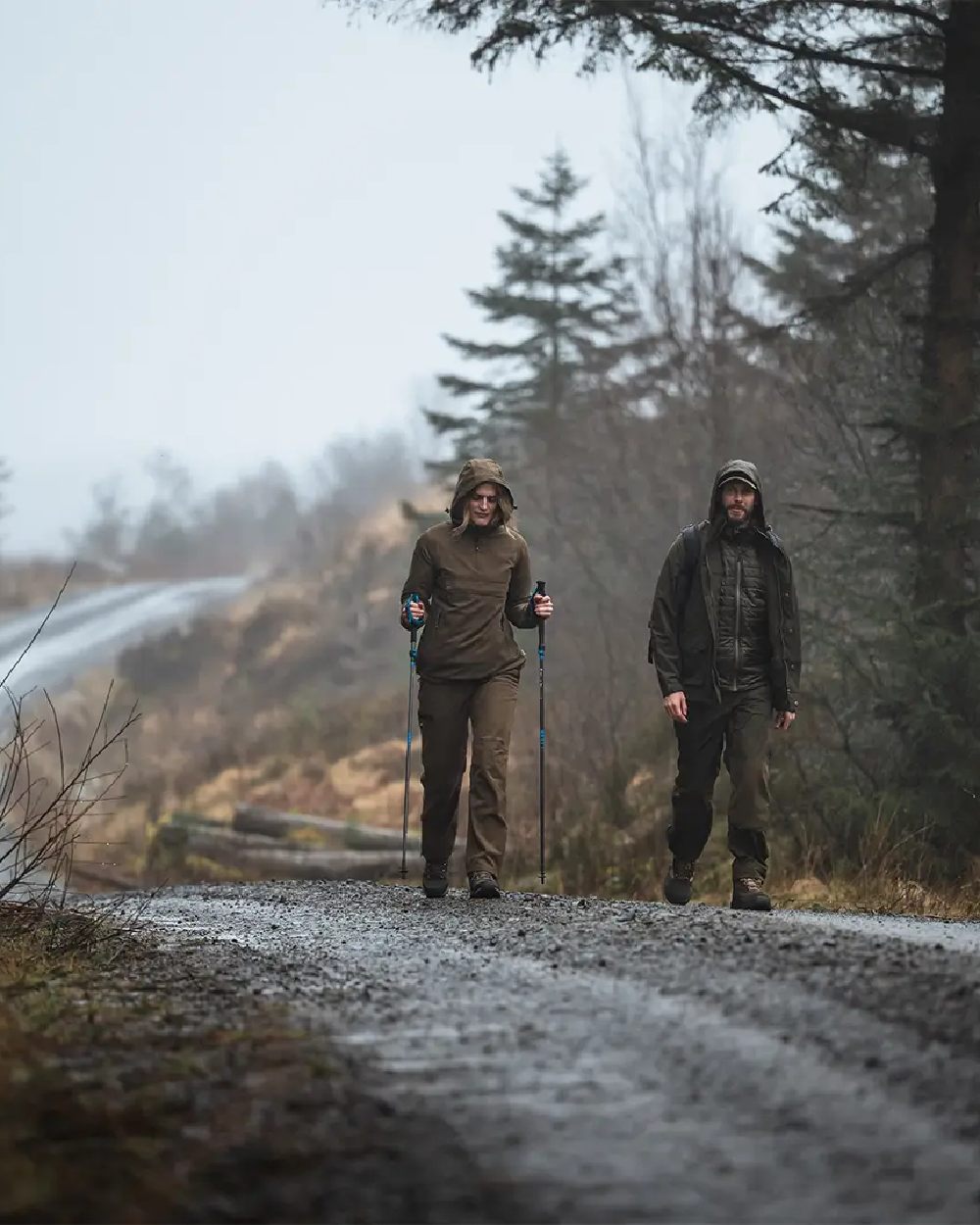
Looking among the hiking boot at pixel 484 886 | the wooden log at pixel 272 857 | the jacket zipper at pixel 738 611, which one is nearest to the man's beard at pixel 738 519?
the jacket zipper at pixel 738 611

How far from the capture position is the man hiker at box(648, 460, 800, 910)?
9.48m

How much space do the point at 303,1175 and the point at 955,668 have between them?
887 cm

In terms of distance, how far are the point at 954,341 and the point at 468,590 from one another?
15.2 feet

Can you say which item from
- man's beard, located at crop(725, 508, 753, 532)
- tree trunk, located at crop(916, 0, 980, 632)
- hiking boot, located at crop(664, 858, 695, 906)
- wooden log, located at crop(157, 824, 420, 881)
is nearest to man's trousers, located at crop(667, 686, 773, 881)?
hiking boot, located at crop(664, 858, 695, 906)

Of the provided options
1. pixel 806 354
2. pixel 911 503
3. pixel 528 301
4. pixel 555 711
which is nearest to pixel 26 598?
pixel 528 301

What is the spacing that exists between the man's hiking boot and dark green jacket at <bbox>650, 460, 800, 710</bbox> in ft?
6.37

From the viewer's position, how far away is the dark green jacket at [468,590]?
1023 centimetres

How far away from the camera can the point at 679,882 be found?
1007 cm

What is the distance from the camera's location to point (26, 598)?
64.6 metres

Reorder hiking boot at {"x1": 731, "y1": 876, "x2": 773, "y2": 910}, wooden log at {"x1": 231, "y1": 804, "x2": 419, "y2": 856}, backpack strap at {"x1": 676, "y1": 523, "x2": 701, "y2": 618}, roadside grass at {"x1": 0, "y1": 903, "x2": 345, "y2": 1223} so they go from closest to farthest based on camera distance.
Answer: roadside grass at {"x1": 0, "y1": 903, "x2": 345, "y2": 1223} < hiking boot at {"x1": 731, "y1": 876, "x2": 773, "y2": 910} < backpack strap at {"x1": 676, "y1": 523, "x2": 701, "y2": 618} < wooden log at {"x1": 231, "y1": 804, "x2": 419, "y2": 856}

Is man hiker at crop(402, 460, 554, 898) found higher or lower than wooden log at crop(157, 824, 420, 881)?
higher

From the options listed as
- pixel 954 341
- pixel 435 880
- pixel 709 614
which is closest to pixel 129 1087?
pixel 709 614

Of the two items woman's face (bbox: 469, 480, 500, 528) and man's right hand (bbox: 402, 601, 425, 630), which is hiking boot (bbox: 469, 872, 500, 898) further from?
woman's face (bbox: 469, 480, 500, 528)

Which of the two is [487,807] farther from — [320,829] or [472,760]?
[320,829]
